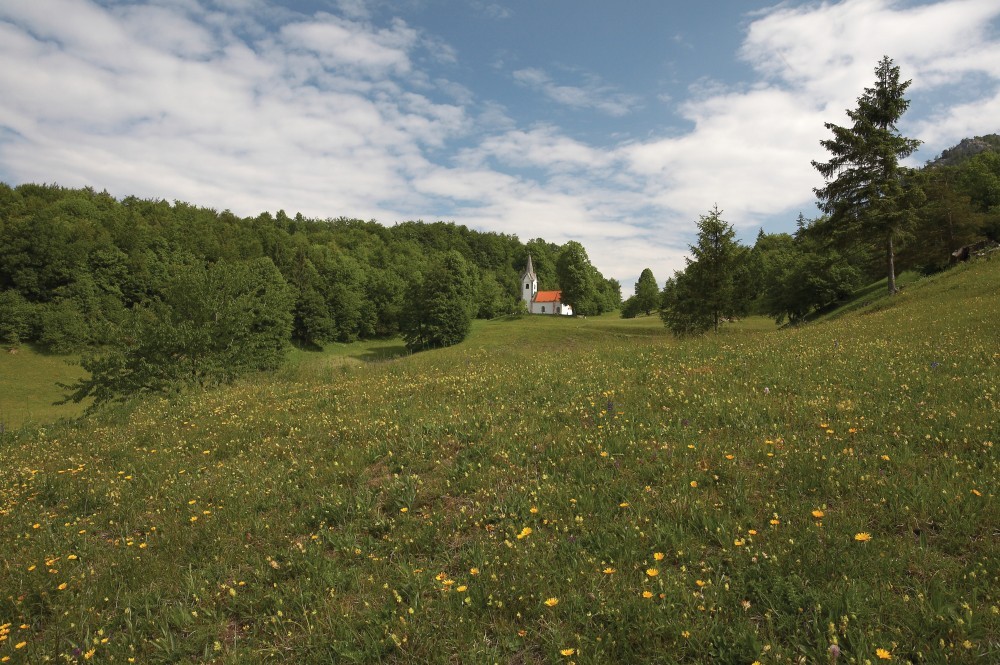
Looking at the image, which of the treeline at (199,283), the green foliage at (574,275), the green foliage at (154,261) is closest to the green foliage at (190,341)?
the treeline at (199,283)

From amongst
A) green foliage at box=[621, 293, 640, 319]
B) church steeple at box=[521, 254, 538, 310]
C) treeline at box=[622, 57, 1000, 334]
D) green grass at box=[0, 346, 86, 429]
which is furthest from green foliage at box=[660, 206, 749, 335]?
church steeple at box=[521, 254, 538, 310]

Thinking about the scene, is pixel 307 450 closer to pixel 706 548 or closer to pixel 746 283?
pixel 706 548

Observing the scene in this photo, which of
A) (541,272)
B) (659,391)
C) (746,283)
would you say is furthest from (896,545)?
(541,272)

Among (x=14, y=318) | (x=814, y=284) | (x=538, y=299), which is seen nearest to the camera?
(x=814, y=284)

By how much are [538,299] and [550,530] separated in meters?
133

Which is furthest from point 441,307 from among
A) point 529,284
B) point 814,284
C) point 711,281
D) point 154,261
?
point 529,284

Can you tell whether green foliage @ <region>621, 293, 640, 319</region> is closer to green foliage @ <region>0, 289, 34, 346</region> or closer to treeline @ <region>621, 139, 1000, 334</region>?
treeline @ <region>621, 139, 1000, 334</region>

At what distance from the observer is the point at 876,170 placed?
33781mm

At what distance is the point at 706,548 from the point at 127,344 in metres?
24.1

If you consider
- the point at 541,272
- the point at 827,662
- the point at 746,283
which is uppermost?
the point at 541,272

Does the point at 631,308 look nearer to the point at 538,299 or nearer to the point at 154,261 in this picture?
the point at 538,299

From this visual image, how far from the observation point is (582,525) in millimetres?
4961

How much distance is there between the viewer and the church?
131 meters

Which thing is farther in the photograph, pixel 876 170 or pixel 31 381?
pixel 31 381
